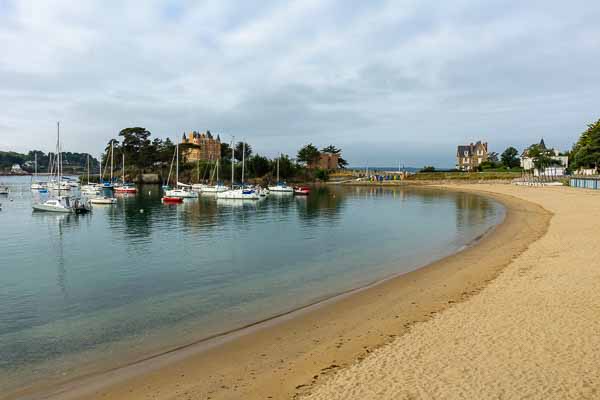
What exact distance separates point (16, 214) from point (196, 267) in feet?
133

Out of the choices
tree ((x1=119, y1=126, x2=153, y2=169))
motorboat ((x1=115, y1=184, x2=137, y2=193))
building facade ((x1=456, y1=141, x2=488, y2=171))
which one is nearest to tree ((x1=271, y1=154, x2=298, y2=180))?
tree ((x1=119, y1=126, x2=153, y2=169))

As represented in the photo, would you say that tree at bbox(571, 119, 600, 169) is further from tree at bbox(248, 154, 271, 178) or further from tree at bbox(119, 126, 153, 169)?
tree at bbox(119, 126, 153, 169)

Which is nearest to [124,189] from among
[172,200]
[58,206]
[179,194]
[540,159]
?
[179,194]

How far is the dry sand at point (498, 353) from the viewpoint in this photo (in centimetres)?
787

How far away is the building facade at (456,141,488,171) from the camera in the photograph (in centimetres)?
17832

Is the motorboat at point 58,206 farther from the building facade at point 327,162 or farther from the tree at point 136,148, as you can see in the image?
the building facade at point 327,162

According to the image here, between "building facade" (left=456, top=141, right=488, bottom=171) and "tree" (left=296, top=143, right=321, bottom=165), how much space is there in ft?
194

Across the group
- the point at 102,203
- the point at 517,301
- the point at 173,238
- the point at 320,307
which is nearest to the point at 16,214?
the point at 102,203

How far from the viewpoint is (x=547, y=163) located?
430 ft

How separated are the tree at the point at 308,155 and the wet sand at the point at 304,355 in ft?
514

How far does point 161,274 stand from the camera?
70.9ft

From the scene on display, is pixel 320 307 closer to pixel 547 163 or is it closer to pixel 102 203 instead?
pixel 102 203

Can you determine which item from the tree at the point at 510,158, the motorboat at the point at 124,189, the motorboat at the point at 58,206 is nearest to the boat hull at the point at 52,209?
the motorboat at the point at 58,206

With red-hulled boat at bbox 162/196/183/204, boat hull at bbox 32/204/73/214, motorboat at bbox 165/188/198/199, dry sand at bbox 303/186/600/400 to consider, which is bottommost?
dry sand at bbox 303/186/600/400
